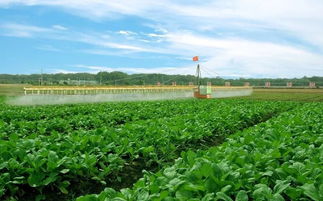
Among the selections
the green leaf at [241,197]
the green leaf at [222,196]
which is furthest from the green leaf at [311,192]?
the green leaf at [222,196]

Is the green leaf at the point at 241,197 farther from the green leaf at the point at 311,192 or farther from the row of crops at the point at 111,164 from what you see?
the green leaf at the point at 311,192

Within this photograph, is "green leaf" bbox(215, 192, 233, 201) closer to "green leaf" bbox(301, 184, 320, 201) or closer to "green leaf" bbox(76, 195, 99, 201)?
"green leaf" bbox(301, 184, 320, 201)

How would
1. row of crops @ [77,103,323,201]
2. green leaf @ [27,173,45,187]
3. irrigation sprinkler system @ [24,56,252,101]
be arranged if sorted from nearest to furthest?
row of crops @ [77,103,323,201]
green leaf @ [27,173,45,187]
irrigation sprinkler system @ [24,56,252,101]

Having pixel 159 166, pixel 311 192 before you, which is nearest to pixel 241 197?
pixel 311 192

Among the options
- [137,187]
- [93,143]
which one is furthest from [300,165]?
[93,143]

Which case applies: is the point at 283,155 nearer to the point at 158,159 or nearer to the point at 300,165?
the point at 300,165

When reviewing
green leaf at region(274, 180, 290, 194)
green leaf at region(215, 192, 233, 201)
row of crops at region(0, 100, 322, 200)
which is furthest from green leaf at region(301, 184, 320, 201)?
green leaf at region(215, 192, 233, 201)

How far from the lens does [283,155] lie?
13.8 feet

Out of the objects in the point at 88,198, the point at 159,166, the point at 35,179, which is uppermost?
the point at 88,198

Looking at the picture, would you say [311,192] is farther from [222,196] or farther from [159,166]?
[159,166]

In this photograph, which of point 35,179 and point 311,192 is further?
point 35,179

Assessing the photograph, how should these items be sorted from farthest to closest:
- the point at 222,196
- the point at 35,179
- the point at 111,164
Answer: the point at 111,164
the point at 35,179
the point at 222,196

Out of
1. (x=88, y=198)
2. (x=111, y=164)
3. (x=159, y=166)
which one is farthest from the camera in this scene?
(x=159, y=166)

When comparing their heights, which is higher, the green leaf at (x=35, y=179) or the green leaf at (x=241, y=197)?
the green leaf at (x=241, y=197)
